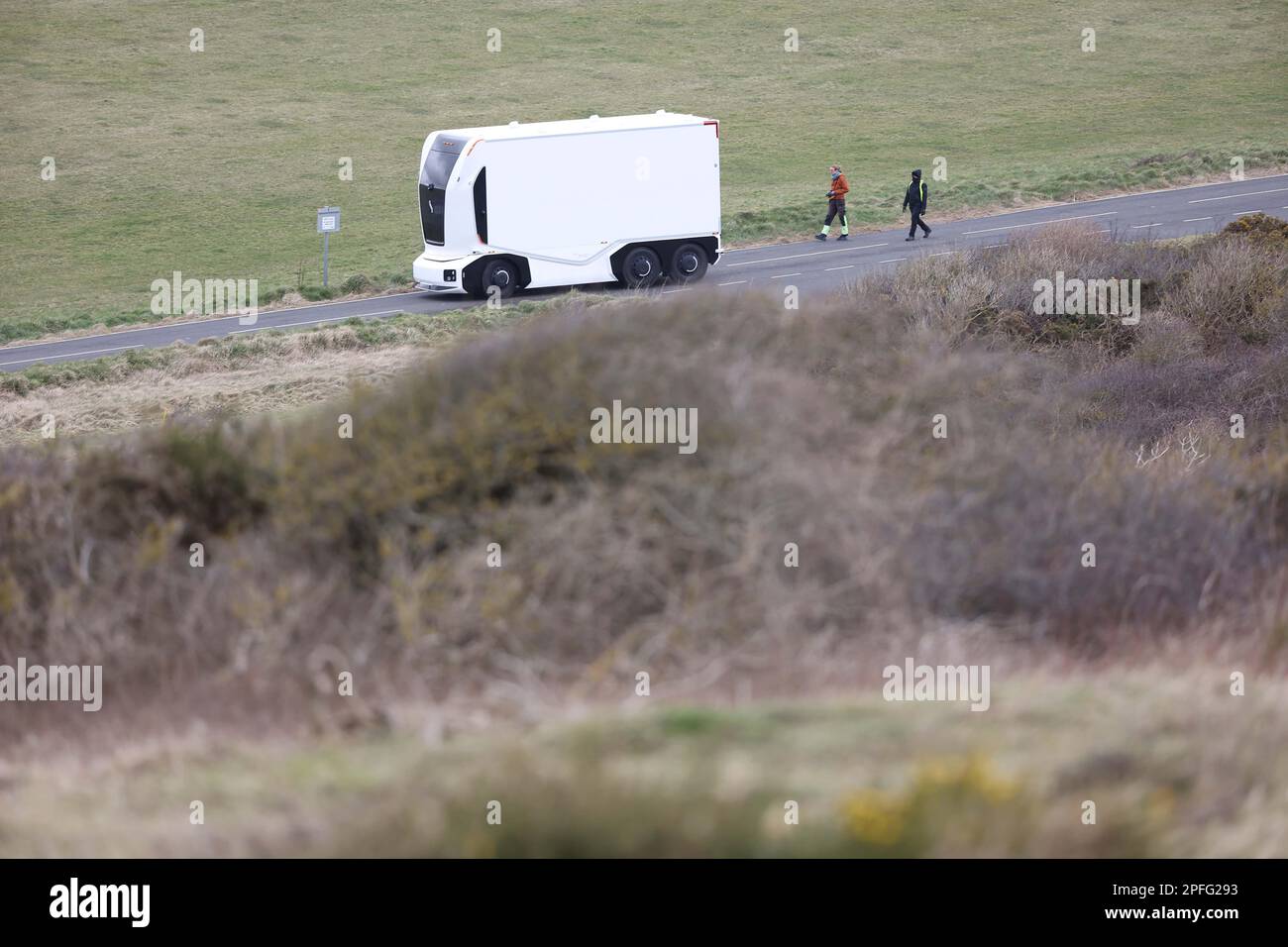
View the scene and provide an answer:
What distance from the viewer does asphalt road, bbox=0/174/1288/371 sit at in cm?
2378

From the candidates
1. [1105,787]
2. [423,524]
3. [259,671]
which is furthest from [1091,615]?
[259,671]

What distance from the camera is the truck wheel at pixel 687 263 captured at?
24.9m

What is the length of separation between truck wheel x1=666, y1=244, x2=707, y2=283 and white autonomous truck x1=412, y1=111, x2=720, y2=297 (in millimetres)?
18

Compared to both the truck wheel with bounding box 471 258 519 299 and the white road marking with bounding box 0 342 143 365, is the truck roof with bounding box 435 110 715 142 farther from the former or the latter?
the white road marking with bounding box 0 342 143 365

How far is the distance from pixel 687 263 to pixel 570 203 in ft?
8.17

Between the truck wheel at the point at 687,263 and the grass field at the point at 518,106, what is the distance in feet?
19.1

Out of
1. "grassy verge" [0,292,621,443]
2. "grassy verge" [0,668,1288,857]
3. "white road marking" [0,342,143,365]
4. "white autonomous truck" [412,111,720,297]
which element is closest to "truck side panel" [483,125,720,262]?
"white autonomous truck" [412,111,720,297]

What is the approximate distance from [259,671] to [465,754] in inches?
66.7

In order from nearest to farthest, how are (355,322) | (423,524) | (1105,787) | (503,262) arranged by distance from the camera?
1. (1105,787)
2. (423,524)
3. (355,322)
4. (503,262)

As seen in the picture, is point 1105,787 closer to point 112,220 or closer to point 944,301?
point 944,301

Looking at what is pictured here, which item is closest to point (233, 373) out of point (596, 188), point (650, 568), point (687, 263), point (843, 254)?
point (596, 188)

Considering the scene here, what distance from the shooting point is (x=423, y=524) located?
759 centimetres

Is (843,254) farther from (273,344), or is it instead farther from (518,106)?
(518,106)

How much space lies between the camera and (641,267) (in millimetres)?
24609
